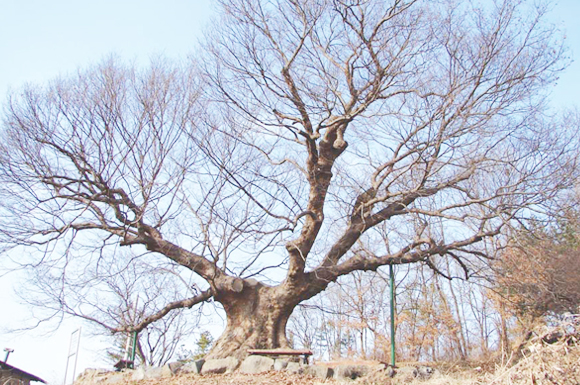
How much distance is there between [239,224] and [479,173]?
14.7ft

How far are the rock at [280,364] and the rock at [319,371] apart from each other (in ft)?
1.33

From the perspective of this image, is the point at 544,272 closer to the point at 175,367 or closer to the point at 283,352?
the point at 283,352

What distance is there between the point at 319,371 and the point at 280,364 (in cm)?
69

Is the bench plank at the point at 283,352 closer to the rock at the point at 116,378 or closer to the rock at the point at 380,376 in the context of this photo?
the rock at the point at 380,376

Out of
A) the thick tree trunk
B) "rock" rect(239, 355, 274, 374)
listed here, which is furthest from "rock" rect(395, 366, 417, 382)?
the thick tree trunk

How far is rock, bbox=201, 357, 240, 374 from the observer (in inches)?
301

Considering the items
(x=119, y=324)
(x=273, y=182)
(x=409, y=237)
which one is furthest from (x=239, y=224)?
(x=119, y=324)

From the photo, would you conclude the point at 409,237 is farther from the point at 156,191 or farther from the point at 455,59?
the point at 156,191

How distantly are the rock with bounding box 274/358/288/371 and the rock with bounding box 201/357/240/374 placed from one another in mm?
713

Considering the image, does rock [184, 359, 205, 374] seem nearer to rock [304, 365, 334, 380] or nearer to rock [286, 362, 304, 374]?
rock [286, 362, 304, 374]

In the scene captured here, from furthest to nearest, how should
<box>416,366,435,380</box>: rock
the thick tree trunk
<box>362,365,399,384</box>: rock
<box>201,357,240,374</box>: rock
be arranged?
the thick tree trunk, <box>201,357,240,374</box>: rock, <box>416,366,435,380</box>: rock, <box>362,365,399,384</box>: rock

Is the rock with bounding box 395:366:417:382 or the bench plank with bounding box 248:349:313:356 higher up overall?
the bench plank with bounding box 248:349:313:356

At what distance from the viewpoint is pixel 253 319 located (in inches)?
360

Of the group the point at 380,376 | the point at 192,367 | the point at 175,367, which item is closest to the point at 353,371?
the point at 380,376
